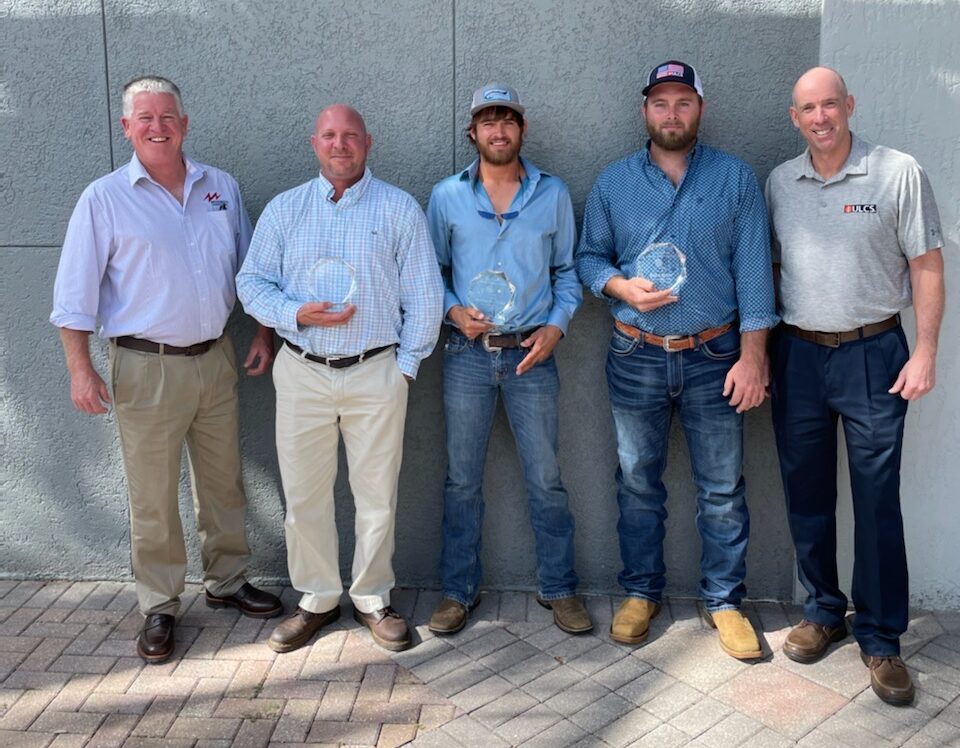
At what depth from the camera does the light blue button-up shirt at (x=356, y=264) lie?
385 centimetres

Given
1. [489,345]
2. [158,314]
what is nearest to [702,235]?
[489,345]

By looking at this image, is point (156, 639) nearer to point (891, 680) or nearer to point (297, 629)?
point (297, 629)

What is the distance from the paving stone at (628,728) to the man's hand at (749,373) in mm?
1285

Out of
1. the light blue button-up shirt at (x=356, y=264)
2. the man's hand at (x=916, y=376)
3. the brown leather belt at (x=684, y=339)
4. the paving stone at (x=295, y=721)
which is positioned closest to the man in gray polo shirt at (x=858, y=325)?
the man's hand at (x=916, y=376)

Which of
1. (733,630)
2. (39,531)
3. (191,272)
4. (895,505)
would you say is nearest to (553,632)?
(733,630)

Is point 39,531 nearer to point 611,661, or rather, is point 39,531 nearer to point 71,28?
point 71,28

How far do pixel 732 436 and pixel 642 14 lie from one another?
1859 mm

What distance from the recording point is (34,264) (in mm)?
4488

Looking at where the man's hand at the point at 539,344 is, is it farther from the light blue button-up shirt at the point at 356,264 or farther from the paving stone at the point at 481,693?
the paving stone at the point at 481,693

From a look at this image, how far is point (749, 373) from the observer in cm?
387

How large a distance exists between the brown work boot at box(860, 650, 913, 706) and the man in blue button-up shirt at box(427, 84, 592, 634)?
1150 mm

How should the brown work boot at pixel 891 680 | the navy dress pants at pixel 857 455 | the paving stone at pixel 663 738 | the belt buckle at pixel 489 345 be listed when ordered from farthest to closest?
the belt buckle at pixel 489 345, the navy dress pants at pixel 857 455, the brown work boot at pixel 891 680, the paving stone at pixel 663 738

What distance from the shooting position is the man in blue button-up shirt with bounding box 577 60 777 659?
3.86 m

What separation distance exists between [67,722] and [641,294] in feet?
8.87
